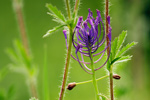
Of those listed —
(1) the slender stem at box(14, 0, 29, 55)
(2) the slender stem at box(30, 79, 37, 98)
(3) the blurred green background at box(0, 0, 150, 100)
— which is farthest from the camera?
(3) the blurred green background at box(0, 0, 150, 100)

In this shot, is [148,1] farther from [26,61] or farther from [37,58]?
[26,61]

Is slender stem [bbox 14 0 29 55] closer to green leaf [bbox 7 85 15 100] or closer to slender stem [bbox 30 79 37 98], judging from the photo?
slender stem [bbox 30 79 37 98]

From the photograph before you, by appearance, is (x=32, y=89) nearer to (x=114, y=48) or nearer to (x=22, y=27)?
(x=22, y=27)

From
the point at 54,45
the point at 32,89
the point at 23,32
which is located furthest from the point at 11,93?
the point at 54,45

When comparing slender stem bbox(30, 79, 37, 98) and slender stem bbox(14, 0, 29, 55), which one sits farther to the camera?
slender stem bbox(14, 0, 29, 55)

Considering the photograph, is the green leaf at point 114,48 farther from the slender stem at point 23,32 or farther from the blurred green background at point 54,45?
the blurred green background at point 54,45


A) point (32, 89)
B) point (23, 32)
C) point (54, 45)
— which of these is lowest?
point (54, 45)

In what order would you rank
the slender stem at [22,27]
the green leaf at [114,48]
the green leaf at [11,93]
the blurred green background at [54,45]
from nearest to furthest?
the green leaf at [114,48]
the green leaf at [11,93]
the slender stem at [22,27]
the blurred green background at [54,45]

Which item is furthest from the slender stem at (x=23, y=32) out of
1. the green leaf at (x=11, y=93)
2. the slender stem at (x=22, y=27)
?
the green leaf at (x=11, y=93)

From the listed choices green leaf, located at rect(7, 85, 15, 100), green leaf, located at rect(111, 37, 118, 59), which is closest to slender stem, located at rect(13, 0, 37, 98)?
green leaf, located at rect(7, 85, 15, 100)

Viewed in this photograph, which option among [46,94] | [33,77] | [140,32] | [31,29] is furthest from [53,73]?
[46,94]

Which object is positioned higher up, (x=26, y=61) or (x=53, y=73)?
(x=26, y=61)
